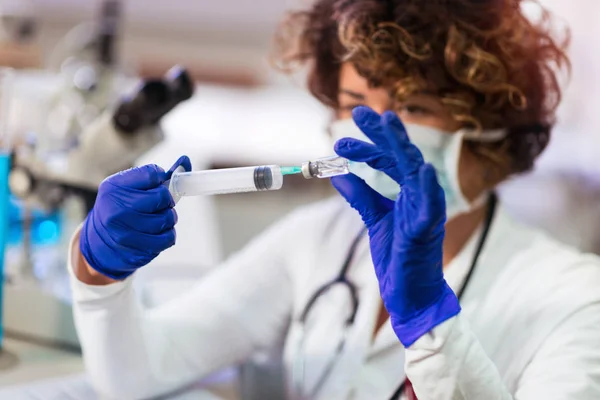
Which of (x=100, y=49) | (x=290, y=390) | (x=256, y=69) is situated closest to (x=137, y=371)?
(x=290, y=390)

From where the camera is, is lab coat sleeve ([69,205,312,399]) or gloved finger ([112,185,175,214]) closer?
gloved finger ([112,185,175,214])

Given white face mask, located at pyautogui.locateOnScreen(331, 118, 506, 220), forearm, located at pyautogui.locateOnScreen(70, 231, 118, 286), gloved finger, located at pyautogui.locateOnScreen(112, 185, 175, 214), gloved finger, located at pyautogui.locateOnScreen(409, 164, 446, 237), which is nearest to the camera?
gloved finger, located at pyautogui.locateOnScreen(409, 164, 446, 237)

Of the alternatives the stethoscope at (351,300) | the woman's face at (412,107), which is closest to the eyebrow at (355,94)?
the woman's face at (412,107)

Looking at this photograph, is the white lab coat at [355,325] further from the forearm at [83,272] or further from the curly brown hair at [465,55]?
the curly brown hair at [465,55]

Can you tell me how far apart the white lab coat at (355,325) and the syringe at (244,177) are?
211 mm

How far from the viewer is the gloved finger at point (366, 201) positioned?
0.81 meters

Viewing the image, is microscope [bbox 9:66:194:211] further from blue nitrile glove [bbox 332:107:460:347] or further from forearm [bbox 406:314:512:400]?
forearm [bbox 406:314:512:400]

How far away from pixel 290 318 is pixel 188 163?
555mm

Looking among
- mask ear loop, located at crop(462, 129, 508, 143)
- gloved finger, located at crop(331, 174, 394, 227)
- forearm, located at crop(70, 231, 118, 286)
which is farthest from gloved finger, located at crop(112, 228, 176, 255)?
mask ear loop, located at crop(462, 129, 508, 143)

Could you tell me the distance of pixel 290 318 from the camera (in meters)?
1.34

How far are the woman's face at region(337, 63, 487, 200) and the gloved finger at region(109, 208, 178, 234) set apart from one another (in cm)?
43

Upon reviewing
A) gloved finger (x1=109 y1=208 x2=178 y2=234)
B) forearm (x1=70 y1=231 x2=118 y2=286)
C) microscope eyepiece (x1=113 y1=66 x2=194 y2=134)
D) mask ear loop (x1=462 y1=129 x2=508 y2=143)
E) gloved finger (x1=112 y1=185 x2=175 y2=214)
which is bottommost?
mask ear loop (x1=462 y1=129 x2=508 y2=143)

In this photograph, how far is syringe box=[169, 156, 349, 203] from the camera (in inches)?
33.3

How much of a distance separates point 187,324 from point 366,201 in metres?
0.54
